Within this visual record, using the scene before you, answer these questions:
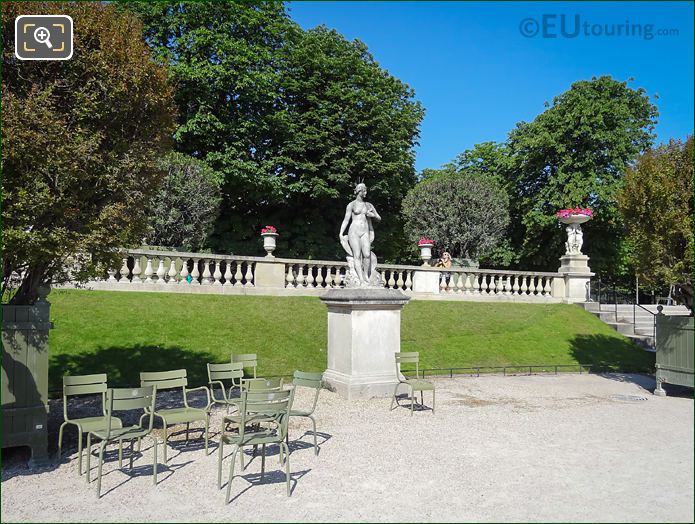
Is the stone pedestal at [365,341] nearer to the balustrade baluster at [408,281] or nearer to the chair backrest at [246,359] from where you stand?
the chair backrest at [246,359]

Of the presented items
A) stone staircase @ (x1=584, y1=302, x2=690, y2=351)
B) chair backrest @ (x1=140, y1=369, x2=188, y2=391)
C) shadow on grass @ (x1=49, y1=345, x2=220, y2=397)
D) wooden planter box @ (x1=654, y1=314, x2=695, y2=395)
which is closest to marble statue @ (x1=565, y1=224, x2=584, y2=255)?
stone staircase @ (x1=584, y1=302, x2=690, y2=351)

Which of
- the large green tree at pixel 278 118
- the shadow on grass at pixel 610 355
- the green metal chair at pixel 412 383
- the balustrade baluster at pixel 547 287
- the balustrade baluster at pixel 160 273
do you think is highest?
the large green tree at pixel 278 118

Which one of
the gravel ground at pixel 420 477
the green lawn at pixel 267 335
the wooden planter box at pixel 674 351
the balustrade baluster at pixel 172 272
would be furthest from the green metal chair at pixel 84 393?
the wooden planter box at pixel 674 351

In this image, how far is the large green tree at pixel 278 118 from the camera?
2481 centimetres

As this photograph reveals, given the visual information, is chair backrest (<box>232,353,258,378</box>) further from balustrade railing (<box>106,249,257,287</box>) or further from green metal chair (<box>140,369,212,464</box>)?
balustrade railing (<box>106,249,257,287</box>)

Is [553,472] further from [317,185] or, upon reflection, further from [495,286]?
[317,185]

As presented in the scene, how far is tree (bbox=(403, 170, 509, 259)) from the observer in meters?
28.2

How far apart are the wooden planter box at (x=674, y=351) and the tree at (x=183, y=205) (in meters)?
15.4

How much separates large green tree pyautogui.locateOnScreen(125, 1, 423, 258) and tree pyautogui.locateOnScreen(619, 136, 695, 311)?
53.5ft

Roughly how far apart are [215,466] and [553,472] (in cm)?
396

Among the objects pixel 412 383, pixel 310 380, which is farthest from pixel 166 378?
pixel 412 383

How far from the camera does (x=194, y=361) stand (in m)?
12.2

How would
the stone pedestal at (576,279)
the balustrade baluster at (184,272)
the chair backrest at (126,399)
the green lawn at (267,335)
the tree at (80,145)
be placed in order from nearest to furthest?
1. the chair backrest at (126,399)
2. the tree at (80,145)
3. the green lawn at (267,335)
4. the balustrade baluster at (184,272)
5. the stone pedestal at (576,279)

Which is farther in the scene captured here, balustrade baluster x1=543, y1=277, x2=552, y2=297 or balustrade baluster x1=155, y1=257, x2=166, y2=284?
balustrade baluster x1=543, y1=277, x2=552, y2=297
